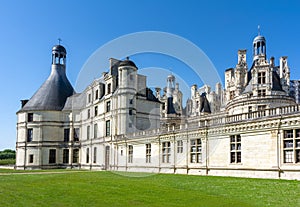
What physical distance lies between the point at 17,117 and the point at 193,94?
1254 inches

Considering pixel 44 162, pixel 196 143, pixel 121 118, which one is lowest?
pixel 44 162

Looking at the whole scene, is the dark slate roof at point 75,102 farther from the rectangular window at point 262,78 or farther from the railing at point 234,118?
the rectangular window at point 262,78

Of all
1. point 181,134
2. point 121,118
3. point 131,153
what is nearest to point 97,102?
point 121,118

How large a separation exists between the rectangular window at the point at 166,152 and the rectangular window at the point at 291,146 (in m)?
12.0

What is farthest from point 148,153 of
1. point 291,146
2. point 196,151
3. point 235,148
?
point 291,146

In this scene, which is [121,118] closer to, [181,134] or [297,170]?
[181,134]

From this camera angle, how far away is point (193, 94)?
204 feet

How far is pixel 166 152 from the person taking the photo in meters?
29.5

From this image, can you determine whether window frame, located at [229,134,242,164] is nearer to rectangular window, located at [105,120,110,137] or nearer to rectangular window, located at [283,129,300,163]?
rectangular window, located at [283,129,300,163]

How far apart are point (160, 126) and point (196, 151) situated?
2102cm

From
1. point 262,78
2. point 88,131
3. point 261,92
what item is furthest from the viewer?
point 88,131

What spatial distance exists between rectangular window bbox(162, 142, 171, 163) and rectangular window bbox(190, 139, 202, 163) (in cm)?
328

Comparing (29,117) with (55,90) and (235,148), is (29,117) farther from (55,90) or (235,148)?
(235,148)

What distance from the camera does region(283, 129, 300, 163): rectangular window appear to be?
61.0 ft
